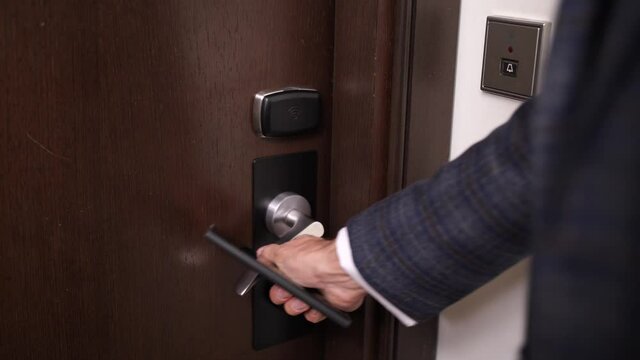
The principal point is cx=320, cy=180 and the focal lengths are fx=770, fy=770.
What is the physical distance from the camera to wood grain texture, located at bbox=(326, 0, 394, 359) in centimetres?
73

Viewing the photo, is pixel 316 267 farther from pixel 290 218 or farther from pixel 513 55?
pixel 513 55

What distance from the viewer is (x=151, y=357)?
2.52ft

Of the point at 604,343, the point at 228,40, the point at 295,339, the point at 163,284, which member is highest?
the point at 228,40

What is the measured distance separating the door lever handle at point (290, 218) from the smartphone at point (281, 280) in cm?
7

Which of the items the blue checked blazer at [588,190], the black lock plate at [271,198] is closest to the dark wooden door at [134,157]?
the black lock plate at [271,198]

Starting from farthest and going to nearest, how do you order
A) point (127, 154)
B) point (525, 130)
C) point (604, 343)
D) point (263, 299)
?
1. point (263, 299)
2. point (127, 154)
3. point (525, 130)
4. point (604, 343)

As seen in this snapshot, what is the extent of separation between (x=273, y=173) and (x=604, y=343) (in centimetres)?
46

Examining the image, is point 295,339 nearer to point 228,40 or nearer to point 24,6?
point 228,40

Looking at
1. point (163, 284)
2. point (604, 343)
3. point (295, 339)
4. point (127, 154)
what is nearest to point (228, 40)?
point (127, 154)

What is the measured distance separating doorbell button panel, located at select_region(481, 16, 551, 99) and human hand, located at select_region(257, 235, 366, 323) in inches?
8.5

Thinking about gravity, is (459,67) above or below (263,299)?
above

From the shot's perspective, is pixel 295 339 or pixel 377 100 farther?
pixel 295 339

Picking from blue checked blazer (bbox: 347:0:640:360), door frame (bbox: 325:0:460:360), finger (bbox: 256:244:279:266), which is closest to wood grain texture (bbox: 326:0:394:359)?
door frame (bbox: 325:0:460:360)

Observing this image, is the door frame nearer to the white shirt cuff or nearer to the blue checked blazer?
the white shirt cuff
